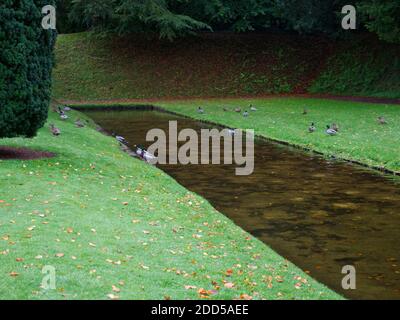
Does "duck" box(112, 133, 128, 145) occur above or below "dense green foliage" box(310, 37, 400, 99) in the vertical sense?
below

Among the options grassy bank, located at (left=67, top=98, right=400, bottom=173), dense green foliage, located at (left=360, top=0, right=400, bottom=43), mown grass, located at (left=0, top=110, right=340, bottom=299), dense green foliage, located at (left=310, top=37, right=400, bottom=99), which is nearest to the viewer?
mown grass, located at (left=0, top=110, right=340, bottom=299)

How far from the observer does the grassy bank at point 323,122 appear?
2160 centimetres

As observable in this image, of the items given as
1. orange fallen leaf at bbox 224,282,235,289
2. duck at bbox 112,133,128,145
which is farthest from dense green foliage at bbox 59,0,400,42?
orange fallen leaf at bbox 224,282,235,289

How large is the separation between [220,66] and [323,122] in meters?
23.2

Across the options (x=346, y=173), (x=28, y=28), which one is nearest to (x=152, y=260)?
(x=28, y=28)

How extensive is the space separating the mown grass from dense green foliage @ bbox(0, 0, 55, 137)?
122 cm

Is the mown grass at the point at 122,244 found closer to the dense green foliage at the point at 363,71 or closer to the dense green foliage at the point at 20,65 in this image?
the dense green foliage at the point at 20,65

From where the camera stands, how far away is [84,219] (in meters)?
11.7

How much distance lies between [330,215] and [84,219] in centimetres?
554

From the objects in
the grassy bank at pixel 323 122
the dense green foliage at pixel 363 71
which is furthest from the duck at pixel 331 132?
the dense green foliage at pixel 363 71

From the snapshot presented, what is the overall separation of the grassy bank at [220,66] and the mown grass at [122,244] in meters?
31.9

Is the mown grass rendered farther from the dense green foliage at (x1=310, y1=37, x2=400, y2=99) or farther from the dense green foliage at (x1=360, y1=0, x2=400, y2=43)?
the dense green foliage at (x1=310, y1=37, x2=400, y2=99)

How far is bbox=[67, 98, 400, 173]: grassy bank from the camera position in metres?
21.6

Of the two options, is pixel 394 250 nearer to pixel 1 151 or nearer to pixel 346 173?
pixel 346 173
